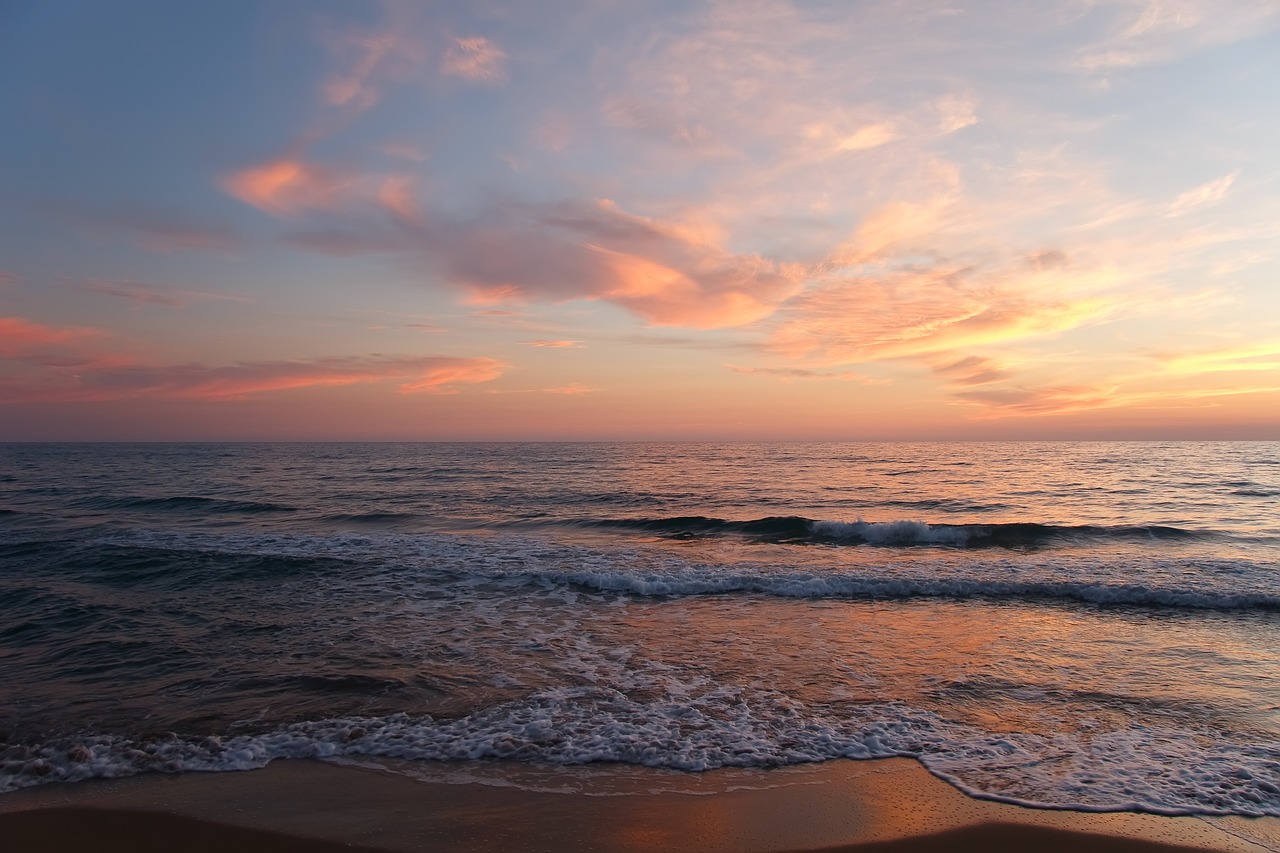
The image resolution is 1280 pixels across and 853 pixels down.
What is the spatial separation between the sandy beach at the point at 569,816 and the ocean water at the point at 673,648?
1.01ft

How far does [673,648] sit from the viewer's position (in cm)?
1051

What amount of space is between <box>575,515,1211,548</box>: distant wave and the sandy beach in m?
15.8

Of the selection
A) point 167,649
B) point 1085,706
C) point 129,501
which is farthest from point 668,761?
point 129,501

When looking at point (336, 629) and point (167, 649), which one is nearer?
point (167, 649)

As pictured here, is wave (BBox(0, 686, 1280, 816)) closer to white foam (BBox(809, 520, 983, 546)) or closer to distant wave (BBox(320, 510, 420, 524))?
white foam (BBox(809, 520, 983, 546))

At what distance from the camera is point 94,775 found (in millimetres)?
6262

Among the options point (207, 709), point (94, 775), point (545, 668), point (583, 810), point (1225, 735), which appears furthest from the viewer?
point (545, 668)

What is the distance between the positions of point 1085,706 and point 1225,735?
50.0 inches

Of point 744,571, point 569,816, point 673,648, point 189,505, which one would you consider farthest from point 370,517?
point 569,816

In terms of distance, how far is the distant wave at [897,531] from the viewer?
69.2 ft

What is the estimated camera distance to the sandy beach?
5230mm

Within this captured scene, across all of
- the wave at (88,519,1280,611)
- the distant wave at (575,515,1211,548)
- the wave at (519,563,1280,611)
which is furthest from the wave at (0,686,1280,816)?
the distant wave at (575,515,1211,548)

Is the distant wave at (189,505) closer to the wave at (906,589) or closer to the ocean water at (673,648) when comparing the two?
the ocean water at (673,648)

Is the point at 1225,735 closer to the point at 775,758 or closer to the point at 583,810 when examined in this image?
the point at 775,758
